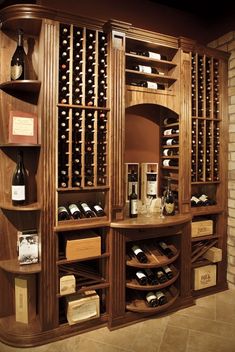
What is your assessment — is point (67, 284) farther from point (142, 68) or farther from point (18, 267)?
point (142, 68)

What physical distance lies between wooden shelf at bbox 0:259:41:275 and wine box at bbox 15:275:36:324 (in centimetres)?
12

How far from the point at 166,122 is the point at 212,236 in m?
1.28

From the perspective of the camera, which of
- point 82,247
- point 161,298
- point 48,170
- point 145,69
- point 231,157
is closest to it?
point 48,170

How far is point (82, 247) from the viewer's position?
209cm

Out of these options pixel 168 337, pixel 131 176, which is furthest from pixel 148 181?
pixel 168 337

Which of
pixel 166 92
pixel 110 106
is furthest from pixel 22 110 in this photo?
pixel 166 92

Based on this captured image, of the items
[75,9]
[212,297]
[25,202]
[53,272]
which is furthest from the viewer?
[212,297]

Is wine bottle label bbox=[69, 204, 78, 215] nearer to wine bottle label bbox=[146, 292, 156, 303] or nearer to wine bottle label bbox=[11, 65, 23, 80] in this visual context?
wine bottle label bbox=[146, 292, 156, 303]

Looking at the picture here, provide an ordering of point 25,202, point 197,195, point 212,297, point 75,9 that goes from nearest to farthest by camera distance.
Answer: point 25,202 → point 75,9 → point 212,297 → point 197,195

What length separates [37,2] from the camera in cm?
223

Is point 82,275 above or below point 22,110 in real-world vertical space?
below

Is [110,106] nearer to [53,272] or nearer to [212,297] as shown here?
[53,272]

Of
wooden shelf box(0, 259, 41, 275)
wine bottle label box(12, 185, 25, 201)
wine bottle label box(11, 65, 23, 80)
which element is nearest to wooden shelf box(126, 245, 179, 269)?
wooden shelf box(0, 259, 41, 275)

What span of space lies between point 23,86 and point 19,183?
75cm
